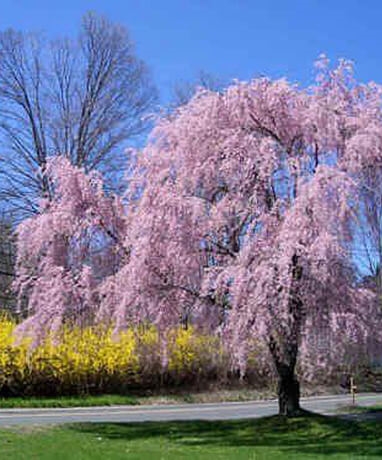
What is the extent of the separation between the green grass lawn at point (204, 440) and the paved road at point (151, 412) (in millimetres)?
2251

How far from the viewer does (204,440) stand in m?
14.4

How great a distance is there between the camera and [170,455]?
38.5 ft

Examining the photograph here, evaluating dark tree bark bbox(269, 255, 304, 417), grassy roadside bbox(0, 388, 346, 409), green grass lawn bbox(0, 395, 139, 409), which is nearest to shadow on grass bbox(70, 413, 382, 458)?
dark tree bark bbox(269, 255, 304, 417)

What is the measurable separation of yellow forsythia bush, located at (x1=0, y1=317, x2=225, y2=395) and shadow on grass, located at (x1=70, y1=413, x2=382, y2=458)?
770 centimetres

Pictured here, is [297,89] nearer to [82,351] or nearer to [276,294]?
[276,294]

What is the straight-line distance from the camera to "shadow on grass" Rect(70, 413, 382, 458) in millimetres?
13094

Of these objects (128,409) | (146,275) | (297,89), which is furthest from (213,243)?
(128,409)

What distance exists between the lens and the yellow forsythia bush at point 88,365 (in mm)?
25828

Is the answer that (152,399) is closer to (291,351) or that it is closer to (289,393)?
(289,393)

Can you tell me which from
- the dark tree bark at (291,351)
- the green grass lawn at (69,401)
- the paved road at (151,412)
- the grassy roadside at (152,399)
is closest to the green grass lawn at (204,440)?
the dark tree bark at (291,351)

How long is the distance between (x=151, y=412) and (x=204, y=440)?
27.1 feet

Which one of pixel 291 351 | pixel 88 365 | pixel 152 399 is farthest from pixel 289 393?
pixel 88 365

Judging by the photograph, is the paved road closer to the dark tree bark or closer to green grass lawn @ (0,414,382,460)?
green grass lawn @ (0,414,382,460)

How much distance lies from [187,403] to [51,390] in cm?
493
